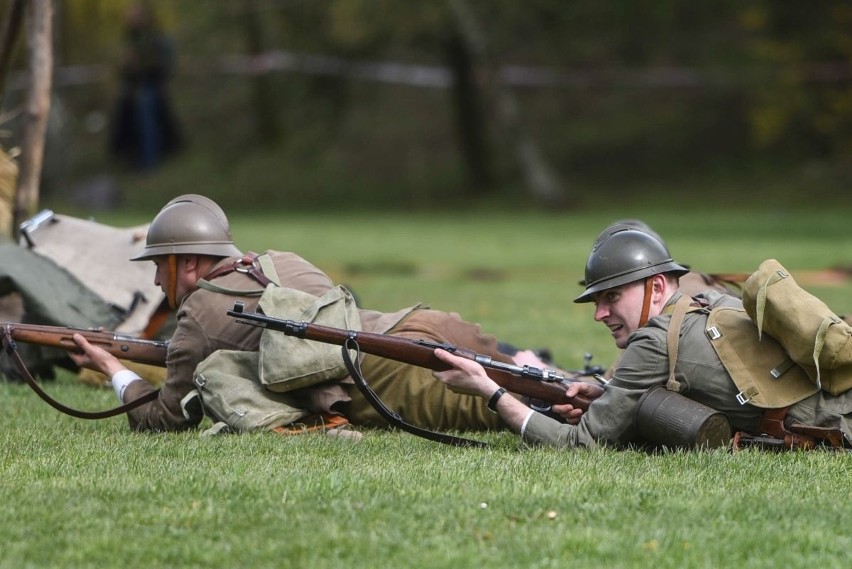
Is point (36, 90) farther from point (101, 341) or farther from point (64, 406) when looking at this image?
point (64, 406)

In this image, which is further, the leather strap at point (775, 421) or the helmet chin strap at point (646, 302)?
the helmet chin strap at point (646, 302)

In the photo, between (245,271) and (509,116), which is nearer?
(245,271)

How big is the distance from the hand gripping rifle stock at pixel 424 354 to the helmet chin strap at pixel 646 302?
44 centimetres

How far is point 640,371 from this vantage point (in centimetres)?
692

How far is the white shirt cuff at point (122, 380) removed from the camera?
7996mm

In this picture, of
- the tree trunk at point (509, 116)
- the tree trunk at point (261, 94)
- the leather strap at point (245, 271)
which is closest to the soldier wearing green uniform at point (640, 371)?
the leather strap at point (245, 271)

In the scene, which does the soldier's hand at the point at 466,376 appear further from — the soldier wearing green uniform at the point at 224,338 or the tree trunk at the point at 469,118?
the tree trunk at the point at 469,118

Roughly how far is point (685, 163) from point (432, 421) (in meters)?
33.6

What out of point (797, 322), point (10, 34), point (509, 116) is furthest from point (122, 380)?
point (509, 116)

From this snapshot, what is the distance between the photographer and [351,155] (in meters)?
47.5

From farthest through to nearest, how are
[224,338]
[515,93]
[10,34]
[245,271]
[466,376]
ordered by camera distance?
[515,93] → [10,34] → [245,271] → [224,338] → [466,376]

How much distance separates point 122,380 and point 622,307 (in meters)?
2.88

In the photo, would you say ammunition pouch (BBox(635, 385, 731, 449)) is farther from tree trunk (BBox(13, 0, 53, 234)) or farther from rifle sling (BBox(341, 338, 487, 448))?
tree trunk (BBox(13, 0, 53, 234))

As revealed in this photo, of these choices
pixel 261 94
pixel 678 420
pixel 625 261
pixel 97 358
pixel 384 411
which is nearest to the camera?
pixel 678 420
